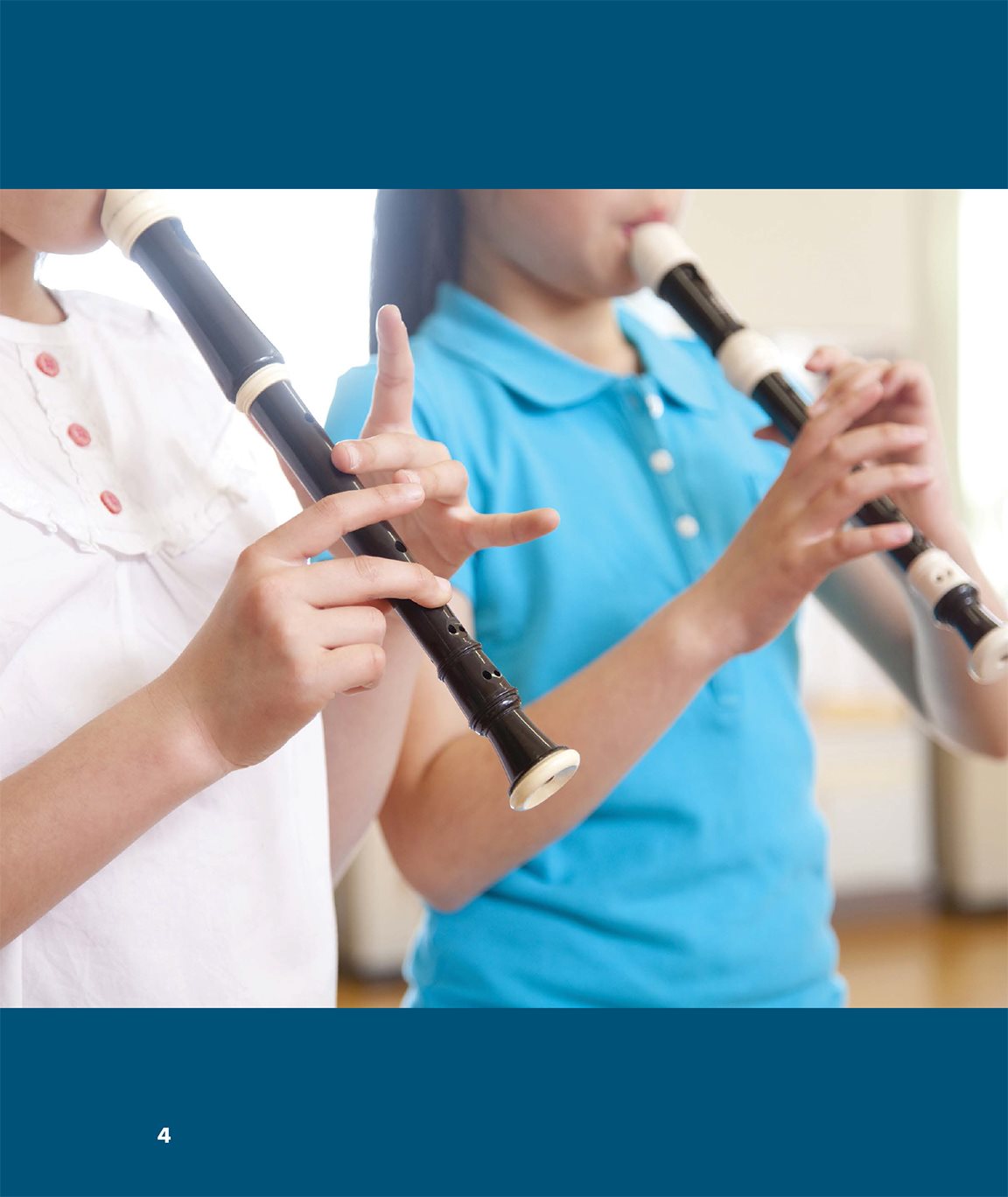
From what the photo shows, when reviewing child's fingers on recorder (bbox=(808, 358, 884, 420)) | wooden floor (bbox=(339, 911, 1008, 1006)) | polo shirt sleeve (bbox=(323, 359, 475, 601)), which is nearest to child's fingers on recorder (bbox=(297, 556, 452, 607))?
polo shirt sleeve (bbox=(323, 359, 475, 601))

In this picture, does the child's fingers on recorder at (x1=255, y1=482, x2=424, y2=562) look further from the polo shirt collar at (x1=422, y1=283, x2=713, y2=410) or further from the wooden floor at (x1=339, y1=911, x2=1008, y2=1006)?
the wooden floor at (x1=339, y1=911, x2=1008, y2=1006)

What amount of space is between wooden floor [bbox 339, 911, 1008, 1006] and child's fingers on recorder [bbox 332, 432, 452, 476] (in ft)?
6.42

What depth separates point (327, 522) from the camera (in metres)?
0.52

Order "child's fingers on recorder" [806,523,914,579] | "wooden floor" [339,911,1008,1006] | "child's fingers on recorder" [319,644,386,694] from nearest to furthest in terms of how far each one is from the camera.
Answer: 1. "child's fingers on recorder" [319,644,386,694]
2. "child's fingers on recorder" [806,523,914,579]
3. "wooden floor" [339,911,1008,1006]

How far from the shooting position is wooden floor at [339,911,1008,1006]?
96.1 inches

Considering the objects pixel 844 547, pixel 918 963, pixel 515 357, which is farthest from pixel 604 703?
pixel 918 963

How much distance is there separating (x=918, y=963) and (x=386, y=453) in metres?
2.42

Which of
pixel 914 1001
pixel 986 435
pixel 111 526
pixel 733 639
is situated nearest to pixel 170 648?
pixel 111 526

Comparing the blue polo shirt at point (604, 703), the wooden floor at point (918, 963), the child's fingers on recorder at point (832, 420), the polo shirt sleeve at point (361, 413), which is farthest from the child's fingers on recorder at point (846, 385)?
the wooden floor at point (918, 963)

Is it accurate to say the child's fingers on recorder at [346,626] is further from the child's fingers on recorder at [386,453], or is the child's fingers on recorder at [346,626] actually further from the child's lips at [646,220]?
the child's lips at [646,220]

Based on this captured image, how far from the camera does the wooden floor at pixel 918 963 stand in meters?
2.44

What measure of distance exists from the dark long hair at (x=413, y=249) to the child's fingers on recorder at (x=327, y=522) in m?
0.36

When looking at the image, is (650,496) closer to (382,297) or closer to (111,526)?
(382,297)

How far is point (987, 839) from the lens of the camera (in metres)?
3.04
